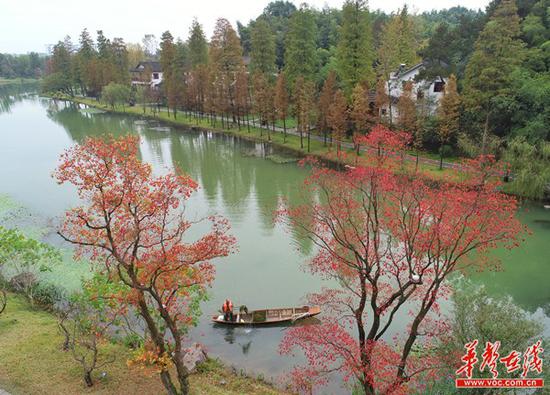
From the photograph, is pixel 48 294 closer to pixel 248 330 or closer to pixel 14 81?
pixel 248 330

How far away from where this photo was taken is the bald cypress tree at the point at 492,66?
27984mm

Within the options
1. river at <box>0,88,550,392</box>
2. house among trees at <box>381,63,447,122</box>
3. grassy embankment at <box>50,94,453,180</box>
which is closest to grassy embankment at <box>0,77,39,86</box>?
grassy embankment at <box>50,94,453,180</box>

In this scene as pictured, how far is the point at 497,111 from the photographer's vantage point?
101 feet

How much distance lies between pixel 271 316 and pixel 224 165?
2501cm

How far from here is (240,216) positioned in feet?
92.4

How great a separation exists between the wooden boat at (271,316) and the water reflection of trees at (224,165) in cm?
626

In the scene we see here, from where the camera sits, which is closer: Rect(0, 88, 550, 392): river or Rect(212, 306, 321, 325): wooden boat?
Rect(212, 306, 321, 325): wooden boat

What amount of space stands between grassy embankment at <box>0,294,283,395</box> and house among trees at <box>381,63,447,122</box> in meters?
28.7

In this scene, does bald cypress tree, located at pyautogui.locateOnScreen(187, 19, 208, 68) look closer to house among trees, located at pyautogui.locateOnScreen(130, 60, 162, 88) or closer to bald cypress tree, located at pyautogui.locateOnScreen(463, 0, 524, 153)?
house among trees, located at pyautogui.locateOnScreen(130, 60, 162, 88)

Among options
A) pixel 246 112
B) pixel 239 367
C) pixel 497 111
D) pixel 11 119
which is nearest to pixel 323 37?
pixel 246 112

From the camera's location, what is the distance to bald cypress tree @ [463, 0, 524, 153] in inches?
1102

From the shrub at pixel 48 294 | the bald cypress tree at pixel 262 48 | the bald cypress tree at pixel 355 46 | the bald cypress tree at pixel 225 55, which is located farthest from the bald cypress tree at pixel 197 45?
the shrub at pixel 48 294

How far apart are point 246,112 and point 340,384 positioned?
4262cm

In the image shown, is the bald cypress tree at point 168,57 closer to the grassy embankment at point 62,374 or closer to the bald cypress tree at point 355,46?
the bald cypress tree at point 355,46
